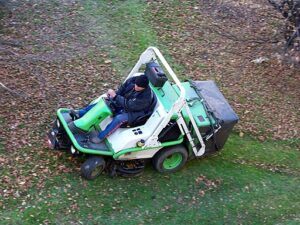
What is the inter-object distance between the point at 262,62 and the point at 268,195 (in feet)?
15.5

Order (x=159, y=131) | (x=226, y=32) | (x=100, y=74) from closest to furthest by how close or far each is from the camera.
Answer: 1. (x=159, y=131)
2. (x=100, y=74)
3. (x=226, y=32)

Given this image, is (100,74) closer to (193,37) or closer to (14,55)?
(14,55)

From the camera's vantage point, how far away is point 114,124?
352 inches

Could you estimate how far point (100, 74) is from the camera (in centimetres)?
1223

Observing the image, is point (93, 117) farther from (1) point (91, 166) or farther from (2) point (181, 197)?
(2) point (181, 197)

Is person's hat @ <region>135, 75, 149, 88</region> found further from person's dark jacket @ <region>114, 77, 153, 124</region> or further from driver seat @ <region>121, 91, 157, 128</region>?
driver seat @ <region>121, 91, 157, 128</region>

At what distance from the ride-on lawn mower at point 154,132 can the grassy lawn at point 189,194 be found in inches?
12.6

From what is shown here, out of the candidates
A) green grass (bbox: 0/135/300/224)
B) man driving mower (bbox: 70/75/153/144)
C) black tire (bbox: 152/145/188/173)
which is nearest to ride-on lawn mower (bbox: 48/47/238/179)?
black tire (bbox: 152/145/188/173)

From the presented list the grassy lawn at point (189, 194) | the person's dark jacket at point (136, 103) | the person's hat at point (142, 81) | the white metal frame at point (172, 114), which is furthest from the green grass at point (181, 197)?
the person's hat at point (142, 81)

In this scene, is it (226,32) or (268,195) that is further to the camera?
(226,32)

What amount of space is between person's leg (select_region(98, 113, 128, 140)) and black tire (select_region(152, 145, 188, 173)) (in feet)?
3.12

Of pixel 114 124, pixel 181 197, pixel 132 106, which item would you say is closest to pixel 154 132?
pixel 132 106

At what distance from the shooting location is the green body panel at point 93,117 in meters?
8.95

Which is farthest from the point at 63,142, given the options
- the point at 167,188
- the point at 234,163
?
the point at 234,163
